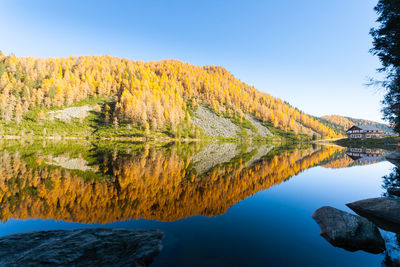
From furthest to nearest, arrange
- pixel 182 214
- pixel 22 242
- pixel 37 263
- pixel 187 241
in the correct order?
1. pixel 182 214
2. pixel 187 241
3. pixel 22 242
4. pixel 37 263

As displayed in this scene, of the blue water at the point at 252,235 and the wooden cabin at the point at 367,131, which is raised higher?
the wooden cabin at the point at 367,131

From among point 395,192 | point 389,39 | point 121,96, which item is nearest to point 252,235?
point 395,192

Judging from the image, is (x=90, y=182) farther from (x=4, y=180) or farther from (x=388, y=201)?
(x=388, y=201)

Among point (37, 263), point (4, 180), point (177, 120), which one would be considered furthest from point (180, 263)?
point (177, 120)

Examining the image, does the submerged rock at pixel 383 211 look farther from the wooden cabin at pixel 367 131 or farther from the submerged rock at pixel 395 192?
the wooden cabin at pixel 367 131

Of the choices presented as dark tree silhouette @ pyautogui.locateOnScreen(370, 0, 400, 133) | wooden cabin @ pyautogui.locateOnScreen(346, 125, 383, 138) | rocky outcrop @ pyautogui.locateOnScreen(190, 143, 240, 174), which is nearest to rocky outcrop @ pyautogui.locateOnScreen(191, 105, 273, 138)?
wooden cabin @ pyautogui.locateOnScreen(346, 125, 383, 138)

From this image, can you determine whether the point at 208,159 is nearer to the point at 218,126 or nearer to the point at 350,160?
the point at 350,160

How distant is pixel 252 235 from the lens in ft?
24.8

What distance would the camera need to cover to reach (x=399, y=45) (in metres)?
13.2

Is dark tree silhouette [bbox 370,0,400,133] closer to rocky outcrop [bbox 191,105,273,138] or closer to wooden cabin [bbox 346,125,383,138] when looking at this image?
rocky outcrop [bbox 191,105,273,138]

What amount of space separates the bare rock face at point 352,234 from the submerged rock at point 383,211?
204cm

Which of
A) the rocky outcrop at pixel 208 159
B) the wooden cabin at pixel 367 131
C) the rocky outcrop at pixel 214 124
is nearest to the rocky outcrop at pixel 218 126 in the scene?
the rocky outcrop at pixel 214 124

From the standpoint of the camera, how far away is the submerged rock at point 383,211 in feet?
27.4

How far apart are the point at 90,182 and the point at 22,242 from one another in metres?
8.16
